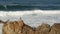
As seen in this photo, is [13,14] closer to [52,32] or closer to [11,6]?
[11,6]

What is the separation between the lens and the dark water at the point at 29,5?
8.20ft

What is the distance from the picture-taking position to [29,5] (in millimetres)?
2561

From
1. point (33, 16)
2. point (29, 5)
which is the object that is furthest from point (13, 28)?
point (29, 5)

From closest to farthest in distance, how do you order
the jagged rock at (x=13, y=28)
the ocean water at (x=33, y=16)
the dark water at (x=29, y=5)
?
the jagged rock at (x=13, y=28), the ocean water at (x=33, y=16), the dark water at (x=29, y=5)

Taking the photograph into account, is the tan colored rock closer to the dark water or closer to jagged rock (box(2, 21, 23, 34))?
jagged rock (box(2, 21, 23, 34))

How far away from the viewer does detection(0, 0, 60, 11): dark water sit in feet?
8.20

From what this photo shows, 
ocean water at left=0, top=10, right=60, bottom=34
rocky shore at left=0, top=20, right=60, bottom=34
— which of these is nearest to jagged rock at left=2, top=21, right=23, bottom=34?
rocky shore at left=0, top=20, right=60, bottom=34

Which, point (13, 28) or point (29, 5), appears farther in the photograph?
point (29, 5)

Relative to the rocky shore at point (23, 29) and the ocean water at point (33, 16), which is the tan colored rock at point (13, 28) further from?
the ocean water at point (33, 16)

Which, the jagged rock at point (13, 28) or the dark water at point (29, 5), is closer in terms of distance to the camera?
the jagged rock at point (13, 28)

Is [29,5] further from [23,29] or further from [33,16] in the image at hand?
[23,29]

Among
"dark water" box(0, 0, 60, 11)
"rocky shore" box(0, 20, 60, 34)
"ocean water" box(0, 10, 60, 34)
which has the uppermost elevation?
"dark water" box(0, 0, 60, 11)

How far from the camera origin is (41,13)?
2.42 metres

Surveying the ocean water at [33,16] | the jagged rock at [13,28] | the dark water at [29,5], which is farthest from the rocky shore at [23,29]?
the dark water at [29,5]
